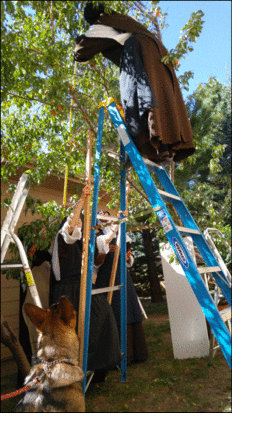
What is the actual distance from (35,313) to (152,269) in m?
6.40

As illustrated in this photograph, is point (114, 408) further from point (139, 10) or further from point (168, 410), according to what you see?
point (139, 10)

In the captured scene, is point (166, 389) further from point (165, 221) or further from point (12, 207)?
point (12, 207)

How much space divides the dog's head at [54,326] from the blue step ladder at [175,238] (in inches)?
10.9

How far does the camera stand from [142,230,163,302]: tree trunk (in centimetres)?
748

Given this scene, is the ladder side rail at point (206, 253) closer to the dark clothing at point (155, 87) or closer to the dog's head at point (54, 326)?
the dark clothing at point (155, 87)

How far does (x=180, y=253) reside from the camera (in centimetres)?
149

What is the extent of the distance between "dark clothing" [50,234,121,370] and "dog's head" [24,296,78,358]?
0.57m

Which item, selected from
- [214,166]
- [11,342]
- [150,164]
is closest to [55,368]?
[11,342]

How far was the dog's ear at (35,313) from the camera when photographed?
1.43 meters

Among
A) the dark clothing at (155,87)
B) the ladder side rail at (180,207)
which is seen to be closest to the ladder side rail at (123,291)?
the ladder side rail at (180,207)
